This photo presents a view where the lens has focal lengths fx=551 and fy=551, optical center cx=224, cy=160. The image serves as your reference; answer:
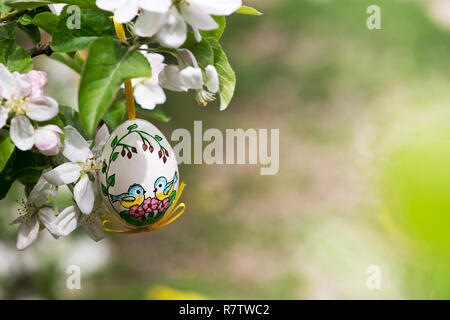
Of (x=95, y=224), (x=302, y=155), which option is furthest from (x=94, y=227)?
(x=302, y=155)

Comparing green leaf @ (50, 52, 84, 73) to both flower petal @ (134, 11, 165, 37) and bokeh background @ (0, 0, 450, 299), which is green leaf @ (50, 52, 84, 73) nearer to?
flower petal @ (134, 11, 165, 37)

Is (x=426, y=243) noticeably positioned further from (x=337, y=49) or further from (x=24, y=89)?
(x=337, y=49)

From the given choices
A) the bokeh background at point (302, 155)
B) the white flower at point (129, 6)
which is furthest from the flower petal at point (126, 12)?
the bokeh background at point (302, 155)

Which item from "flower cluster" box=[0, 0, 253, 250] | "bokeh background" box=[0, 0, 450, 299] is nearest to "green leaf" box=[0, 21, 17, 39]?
"flower cluster" box=[0, 0, 253, 250]

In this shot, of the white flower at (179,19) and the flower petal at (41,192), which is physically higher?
the white flower at (179,19)

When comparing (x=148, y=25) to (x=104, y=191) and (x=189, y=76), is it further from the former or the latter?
(x=104, y=191)

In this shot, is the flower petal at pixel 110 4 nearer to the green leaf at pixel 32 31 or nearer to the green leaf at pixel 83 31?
the green leaf at pixel 83 31
